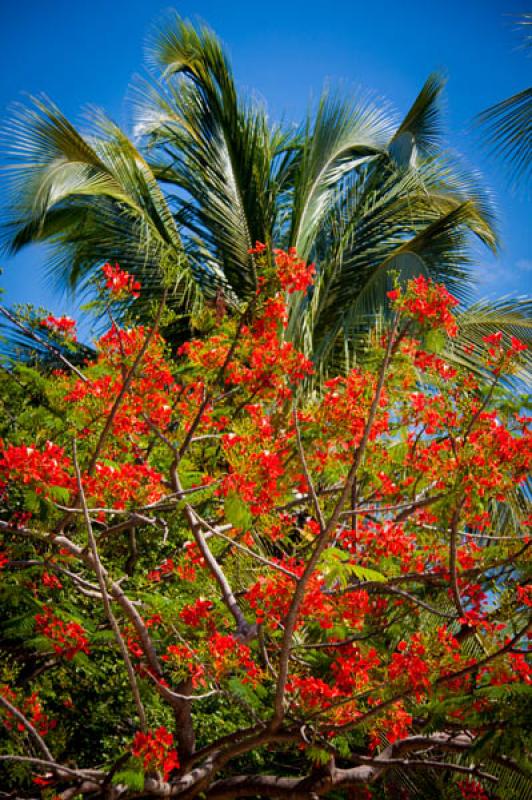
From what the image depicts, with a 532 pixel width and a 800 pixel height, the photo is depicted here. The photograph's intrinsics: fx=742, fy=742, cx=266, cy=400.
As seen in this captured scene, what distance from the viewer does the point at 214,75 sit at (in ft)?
32.8

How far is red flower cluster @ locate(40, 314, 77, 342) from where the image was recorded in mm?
4699

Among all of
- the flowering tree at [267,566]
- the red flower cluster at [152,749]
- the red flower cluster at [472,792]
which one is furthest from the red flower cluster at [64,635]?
the red flower cluster at [472,792]

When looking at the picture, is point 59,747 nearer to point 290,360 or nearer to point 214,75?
point 290,360

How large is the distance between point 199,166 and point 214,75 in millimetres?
1206

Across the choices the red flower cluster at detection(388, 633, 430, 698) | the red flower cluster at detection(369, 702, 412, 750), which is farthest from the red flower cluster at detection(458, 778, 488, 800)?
the red flower cluster at detection(388, 633, 430, 698)

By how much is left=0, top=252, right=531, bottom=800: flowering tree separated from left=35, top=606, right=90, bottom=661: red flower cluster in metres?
0.02

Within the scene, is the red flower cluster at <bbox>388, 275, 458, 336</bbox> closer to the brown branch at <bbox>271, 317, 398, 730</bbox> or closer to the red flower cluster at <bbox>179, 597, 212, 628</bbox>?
the brown branch at <bbox>271, 317, 398, 730</bbox>

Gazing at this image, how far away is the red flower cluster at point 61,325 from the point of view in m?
4.70

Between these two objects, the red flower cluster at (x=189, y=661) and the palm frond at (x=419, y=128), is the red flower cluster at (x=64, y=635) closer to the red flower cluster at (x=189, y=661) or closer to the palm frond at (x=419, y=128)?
the red flower cluster at (x=189, y=661)

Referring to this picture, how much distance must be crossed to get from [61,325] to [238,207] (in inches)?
224

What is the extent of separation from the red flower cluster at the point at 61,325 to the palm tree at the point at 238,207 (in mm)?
4336

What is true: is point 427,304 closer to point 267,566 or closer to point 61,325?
point 267,566

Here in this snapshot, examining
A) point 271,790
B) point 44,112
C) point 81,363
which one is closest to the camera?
point 271,790

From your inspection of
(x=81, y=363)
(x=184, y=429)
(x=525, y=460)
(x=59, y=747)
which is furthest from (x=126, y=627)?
(x=81, y=363)
